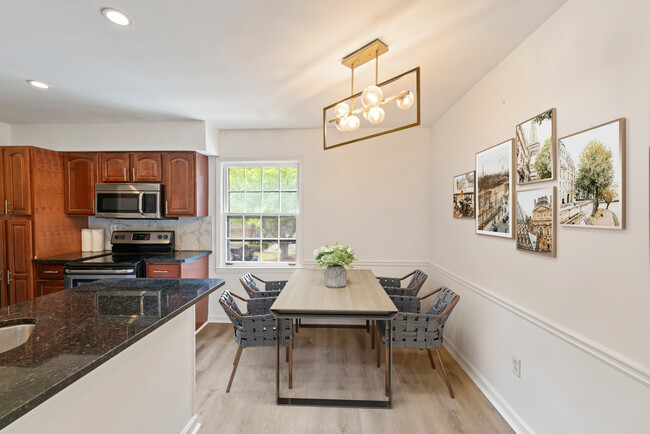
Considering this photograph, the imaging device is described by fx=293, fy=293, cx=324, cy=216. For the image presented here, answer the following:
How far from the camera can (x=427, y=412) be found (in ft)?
7.20

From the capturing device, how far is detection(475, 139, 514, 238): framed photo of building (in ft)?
6.90

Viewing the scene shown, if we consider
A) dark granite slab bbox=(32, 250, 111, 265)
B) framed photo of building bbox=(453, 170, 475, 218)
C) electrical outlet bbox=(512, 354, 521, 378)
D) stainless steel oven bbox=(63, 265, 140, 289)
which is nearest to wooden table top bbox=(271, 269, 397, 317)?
electrical outlet bbox=(512, 354, 521, 378)

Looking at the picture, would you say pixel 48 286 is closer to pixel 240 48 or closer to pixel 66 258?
pixel 66 258

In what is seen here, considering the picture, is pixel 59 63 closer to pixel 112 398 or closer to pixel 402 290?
pixel 112 398

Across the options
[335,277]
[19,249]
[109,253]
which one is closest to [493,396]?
[335,277]

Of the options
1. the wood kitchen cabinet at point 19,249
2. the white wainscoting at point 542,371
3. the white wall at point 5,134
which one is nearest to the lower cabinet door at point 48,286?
the wood kitchen cabinet at point 19,249

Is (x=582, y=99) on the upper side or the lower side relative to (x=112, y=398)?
upper

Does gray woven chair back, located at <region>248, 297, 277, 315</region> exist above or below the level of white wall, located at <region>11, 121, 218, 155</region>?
below

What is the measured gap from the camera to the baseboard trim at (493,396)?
1958mm

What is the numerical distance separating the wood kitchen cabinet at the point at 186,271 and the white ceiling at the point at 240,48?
177 cm

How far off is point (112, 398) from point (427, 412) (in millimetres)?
2044

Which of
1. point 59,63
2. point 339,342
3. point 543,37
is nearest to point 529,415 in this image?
point 339,342

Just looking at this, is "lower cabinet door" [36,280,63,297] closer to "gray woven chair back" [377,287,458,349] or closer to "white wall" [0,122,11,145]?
"white wall" [0,122,11,145]

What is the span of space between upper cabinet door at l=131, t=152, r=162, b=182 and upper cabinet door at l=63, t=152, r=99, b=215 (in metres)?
0.49
